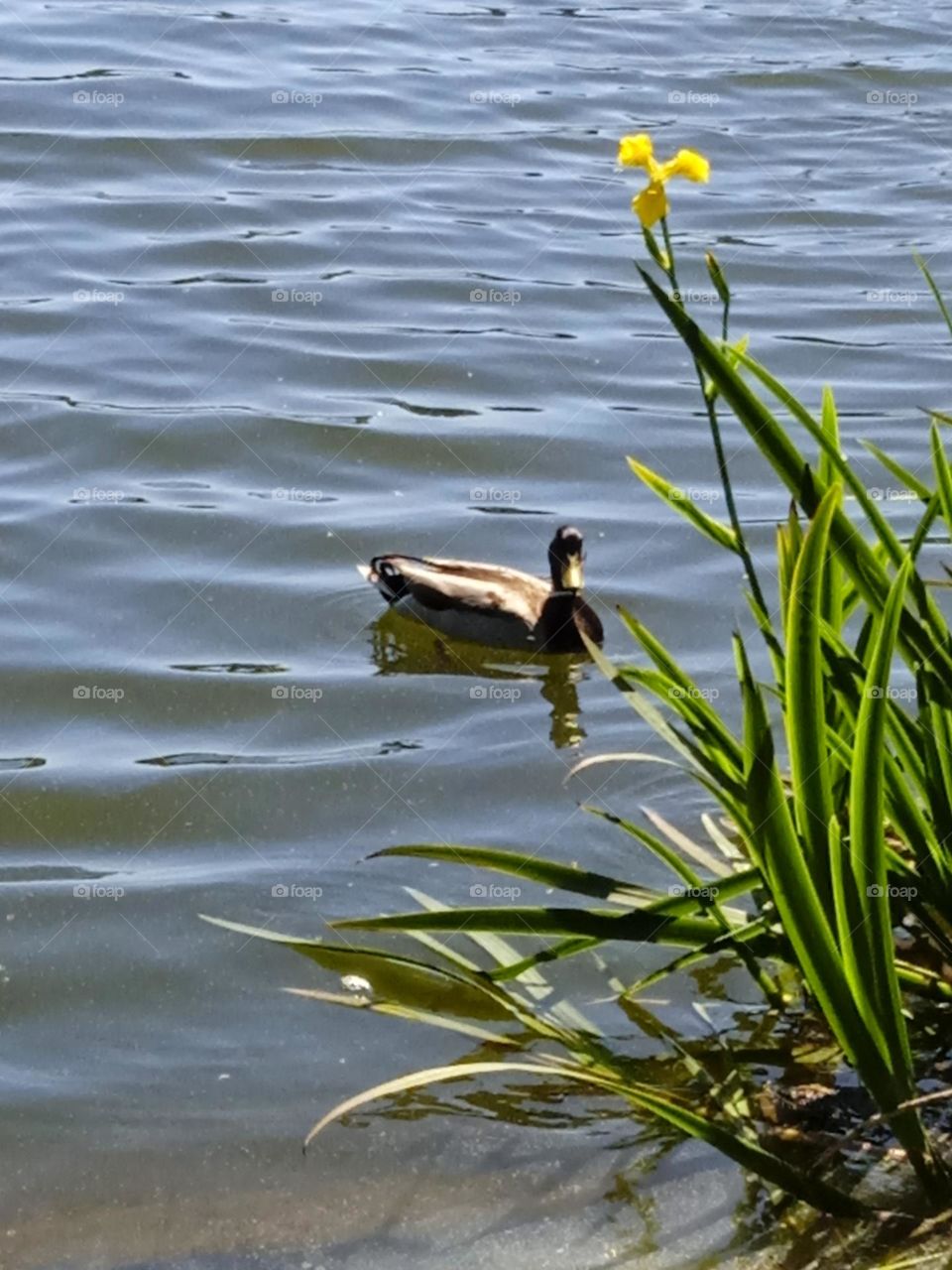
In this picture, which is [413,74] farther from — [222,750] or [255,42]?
[222,750]

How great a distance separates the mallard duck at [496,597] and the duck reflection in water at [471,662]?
0.16 ft

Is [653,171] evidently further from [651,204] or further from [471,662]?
[471,662]

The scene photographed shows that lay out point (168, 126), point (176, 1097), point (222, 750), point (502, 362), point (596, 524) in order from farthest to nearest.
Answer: point (168, 126), point (502, 362), point (596, 524), point (222, 750), point (176, 1097)

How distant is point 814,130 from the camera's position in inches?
522

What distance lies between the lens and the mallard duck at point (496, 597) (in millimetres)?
6934

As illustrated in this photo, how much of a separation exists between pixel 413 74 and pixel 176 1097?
10248 millimetres

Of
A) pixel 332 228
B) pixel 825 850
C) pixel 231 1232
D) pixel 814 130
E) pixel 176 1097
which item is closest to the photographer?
pixel 825 850

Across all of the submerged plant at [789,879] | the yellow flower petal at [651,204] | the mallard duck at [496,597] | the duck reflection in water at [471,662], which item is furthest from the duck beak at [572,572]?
the yellow flower petal at [651,204]

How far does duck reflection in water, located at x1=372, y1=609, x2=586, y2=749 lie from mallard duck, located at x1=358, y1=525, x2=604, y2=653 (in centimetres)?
5

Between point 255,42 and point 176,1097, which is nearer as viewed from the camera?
point 176,1097

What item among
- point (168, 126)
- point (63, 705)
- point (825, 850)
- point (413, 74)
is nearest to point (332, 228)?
point (168, 126)

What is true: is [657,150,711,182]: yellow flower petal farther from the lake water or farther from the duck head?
the duck head

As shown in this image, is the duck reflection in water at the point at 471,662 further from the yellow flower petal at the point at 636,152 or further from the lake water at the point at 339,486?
the yellow flower petal at the point at 636,152

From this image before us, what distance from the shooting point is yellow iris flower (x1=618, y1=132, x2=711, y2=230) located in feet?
11.0
